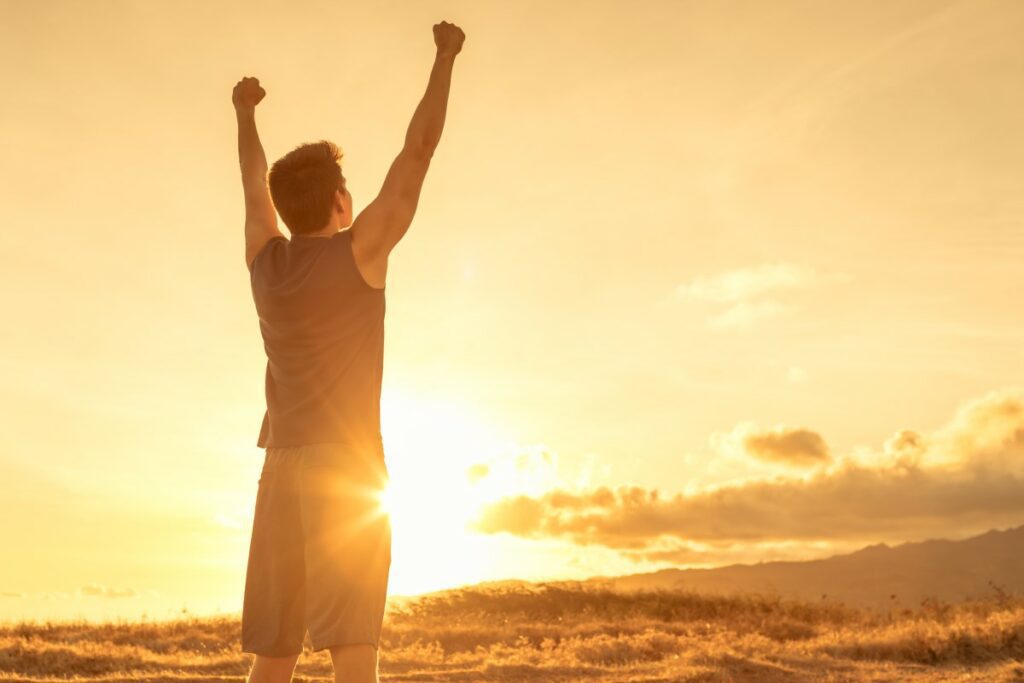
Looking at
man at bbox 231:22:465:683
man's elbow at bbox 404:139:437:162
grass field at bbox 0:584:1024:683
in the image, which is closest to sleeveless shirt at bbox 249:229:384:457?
man at bbox 231:22:465:683

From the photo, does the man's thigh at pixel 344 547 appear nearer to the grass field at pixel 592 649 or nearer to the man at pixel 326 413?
the man at pixel 326 413

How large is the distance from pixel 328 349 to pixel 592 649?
11.0 m

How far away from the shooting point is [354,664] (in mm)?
3445

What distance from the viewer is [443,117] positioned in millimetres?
3783

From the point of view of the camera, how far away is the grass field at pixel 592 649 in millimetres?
12141

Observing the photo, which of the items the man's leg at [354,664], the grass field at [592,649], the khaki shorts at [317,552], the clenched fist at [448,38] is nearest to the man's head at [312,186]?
the clenched fist at [448,38]

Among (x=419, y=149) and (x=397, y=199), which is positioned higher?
(x=419, y=149)

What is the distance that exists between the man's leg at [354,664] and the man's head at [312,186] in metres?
1.53

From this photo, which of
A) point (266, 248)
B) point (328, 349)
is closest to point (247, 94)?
point (266, 248)

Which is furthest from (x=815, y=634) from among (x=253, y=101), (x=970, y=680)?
(x=253, y=101)

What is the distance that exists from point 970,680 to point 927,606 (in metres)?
7.50

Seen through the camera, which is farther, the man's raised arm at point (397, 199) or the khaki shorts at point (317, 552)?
the man's raised arm at point (397, 199)

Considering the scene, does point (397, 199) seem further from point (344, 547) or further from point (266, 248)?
point (344, 547)

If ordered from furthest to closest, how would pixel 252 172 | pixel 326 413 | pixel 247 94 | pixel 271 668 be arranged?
pixel 247 94 → pixel 252 172 → pixel 271 668 → pixel 326 413
